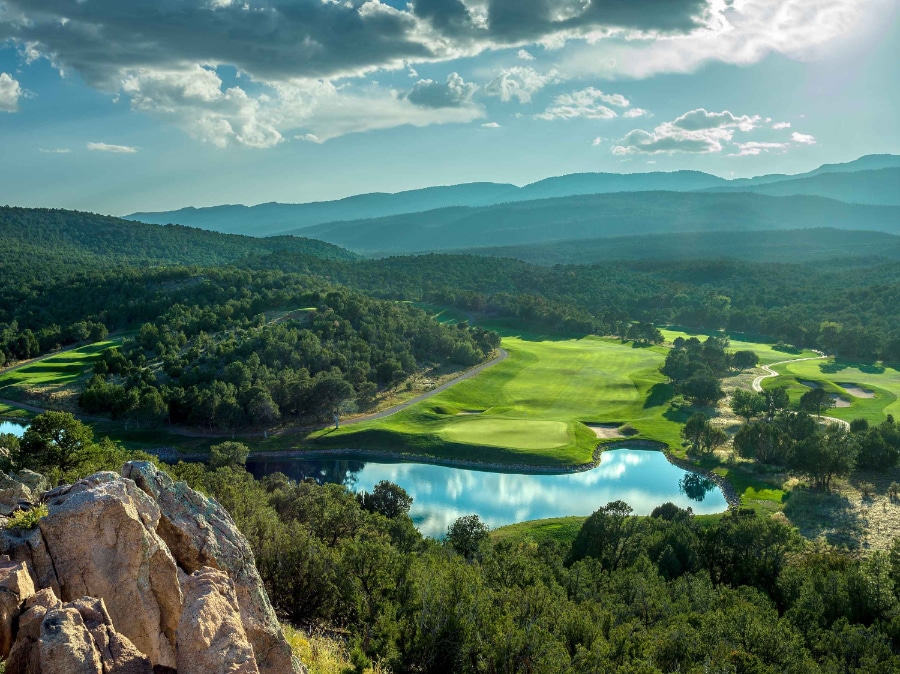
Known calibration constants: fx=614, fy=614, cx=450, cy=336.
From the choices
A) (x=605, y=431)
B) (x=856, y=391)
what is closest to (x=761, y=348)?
(x=856, y=391)

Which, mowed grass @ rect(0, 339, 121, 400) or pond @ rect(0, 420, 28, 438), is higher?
mowed grass @ rect(0, 339, 121, 400)

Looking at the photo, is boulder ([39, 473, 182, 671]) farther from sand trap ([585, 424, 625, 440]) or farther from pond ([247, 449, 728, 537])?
sand trap ([585, 424, 625, 440])

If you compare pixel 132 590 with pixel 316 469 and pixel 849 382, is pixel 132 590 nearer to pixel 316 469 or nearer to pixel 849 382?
pixel 316 469

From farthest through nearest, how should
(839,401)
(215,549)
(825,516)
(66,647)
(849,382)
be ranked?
(849,382)
(839,401)
(825,516)
(215,549)
(66,647)

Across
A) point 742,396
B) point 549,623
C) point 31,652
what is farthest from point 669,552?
point 742,396

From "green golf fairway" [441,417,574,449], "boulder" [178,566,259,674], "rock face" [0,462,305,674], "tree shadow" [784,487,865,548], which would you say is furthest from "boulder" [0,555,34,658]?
"green golf fairway" [441,417,574,449]

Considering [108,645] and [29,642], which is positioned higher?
[29,642]
